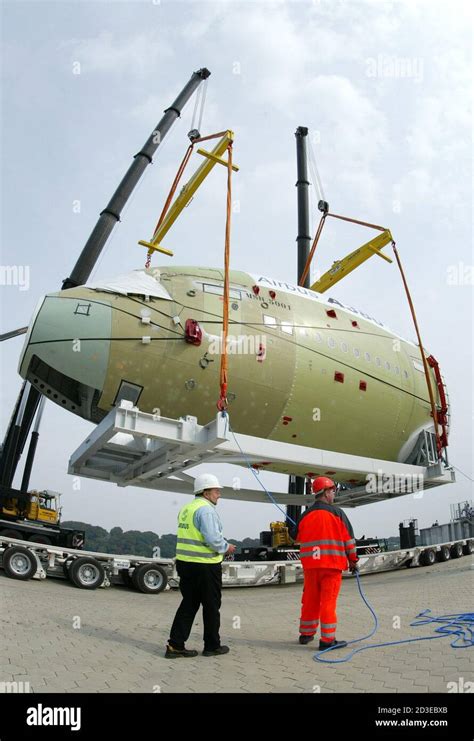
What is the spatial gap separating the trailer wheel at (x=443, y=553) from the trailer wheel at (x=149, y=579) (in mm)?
10788

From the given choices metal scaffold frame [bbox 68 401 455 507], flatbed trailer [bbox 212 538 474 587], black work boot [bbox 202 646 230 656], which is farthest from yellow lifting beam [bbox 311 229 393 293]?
black work boot [bbox 202 646 230 656]

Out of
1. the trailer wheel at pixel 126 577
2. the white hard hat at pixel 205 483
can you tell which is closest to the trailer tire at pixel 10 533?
the trailer wheel at pixel 126 577

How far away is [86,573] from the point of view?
442 inches

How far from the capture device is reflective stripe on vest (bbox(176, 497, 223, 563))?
5.46 m

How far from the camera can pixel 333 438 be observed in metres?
13.0

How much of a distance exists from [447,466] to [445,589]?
440 cm

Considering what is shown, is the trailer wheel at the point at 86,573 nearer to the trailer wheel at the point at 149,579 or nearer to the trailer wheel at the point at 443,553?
the trailer wheel at the point at 149,579

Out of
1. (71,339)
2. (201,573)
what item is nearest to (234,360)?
(71,339)

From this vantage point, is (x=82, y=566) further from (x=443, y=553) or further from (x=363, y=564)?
(x=443, y=553)

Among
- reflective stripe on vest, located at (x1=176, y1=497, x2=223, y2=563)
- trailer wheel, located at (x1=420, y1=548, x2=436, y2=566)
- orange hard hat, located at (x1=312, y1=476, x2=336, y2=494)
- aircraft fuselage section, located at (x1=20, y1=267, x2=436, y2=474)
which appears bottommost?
trailer wheel, located at (x1=420, y1=548, x2=436, y2=566)

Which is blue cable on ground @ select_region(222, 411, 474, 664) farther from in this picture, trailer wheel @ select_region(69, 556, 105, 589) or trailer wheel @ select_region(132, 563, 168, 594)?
trailer wheel @ select_region(69, 556, 105, 589)

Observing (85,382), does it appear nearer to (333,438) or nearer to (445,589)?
(333,438)

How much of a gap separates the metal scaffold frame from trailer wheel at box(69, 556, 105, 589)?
1856 mm
